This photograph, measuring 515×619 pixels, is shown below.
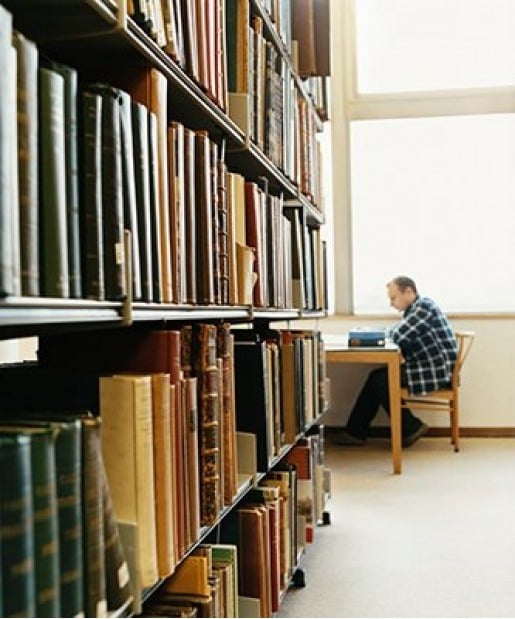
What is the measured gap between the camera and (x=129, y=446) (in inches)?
41.7

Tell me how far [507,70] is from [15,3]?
15.9 feet

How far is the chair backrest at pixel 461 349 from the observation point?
460cm

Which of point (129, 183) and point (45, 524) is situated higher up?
point (129, 183)

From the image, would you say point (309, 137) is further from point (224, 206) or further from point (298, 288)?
point (224, 206)

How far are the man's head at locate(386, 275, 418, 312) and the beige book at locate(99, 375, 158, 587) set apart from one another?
3886mm

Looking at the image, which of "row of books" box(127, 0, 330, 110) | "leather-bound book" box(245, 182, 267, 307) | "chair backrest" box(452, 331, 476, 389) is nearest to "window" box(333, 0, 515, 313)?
"chair backrest" box(452, 331, 476, 389)

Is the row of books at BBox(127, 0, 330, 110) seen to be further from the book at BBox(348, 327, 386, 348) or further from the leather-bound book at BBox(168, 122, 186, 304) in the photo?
the book at BBox(348, 327, 386, 348)

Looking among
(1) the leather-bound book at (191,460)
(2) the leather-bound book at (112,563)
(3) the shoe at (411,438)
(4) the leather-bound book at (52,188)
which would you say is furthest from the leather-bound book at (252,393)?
(3) the shoe at (411,438)

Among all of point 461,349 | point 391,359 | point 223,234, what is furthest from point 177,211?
point 461,349

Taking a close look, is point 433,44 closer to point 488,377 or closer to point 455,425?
point 488,377

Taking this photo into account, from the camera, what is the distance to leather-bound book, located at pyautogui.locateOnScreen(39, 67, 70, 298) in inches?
32.9

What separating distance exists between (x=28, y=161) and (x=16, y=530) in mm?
358

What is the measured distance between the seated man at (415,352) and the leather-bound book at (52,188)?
152 inches

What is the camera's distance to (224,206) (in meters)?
1.60
